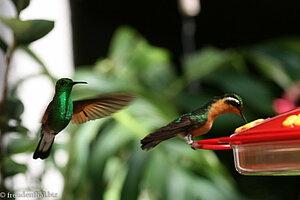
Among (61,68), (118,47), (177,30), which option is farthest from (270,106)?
(177,30)

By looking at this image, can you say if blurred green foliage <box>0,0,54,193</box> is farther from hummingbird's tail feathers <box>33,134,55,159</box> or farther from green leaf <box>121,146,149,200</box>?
green leaf <box>121,146,149,200</box>

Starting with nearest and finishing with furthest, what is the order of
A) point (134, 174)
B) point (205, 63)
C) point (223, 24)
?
1. point (134, 174)
2. point (205, 63)
3. point (223, 24)

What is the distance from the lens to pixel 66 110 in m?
0.32

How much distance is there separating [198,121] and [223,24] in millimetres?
2925

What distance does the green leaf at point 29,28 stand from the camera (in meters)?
0.35

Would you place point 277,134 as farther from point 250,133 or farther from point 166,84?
point 166,84

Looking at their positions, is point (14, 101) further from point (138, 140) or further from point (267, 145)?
point (138, 140)

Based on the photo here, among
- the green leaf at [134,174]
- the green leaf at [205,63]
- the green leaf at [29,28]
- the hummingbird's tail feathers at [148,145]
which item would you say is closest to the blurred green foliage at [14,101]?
the green leaf at [29,28]

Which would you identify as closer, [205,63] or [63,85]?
[63,85]

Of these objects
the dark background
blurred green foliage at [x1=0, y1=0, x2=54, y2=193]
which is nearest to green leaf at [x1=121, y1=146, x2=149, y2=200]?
blurred green foliage at [x1=0, y1=0, x2=54, y2=193]

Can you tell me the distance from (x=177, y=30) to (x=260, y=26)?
646 millimetres

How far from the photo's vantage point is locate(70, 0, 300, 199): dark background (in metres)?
2.84

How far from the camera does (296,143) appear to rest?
16.0 inches

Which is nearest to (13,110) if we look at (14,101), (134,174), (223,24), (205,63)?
(14,101)
